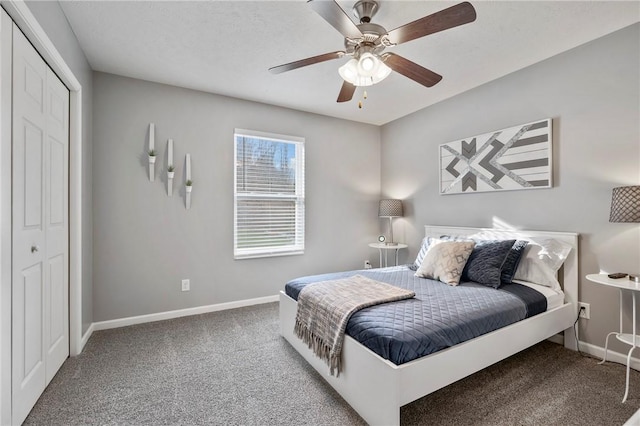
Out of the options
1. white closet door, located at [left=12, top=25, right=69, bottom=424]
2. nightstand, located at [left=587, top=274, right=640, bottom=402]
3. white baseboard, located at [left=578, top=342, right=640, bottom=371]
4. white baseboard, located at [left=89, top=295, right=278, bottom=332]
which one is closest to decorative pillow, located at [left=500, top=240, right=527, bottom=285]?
nightstand, located at [left=587, top=274, right=640, bottom=402]

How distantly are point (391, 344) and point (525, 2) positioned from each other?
2335 mm

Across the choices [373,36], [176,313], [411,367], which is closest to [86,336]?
[176,313]

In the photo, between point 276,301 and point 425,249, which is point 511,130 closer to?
point 425,249

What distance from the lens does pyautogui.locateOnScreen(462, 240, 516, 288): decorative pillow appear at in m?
2.47

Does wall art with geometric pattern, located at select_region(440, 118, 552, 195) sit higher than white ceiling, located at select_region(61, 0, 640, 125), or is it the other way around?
white ceiling, located at select_region(61, 0, 640, 125)

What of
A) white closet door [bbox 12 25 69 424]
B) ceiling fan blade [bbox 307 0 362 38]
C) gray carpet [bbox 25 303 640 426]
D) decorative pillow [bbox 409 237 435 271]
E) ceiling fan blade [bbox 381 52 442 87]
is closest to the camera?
ceiling fan blade [bbox 307 0 362 38]

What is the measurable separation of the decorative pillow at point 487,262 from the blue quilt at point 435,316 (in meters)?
0.07

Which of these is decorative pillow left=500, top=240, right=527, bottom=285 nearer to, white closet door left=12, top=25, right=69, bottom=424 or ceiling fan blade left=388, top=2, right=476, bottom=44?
ceiling fan blade left=388, top=2, right=476, bottom=44

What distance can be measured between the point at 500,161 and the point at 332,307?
7.73 ft

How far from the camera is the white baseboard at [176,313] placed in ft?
9.59

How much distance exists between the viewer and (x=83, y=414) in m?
1.72

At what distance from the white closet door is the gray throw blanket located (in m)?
1.64

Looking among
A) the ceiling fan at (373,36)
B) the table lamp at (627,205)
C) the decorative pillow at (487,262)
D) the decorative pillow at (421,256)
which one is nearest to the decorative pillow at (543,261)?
the decorative pillow at (487,262)

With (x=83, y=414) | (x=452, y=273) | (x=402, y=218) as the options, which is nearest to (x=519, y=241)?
(x=452, y=273)
